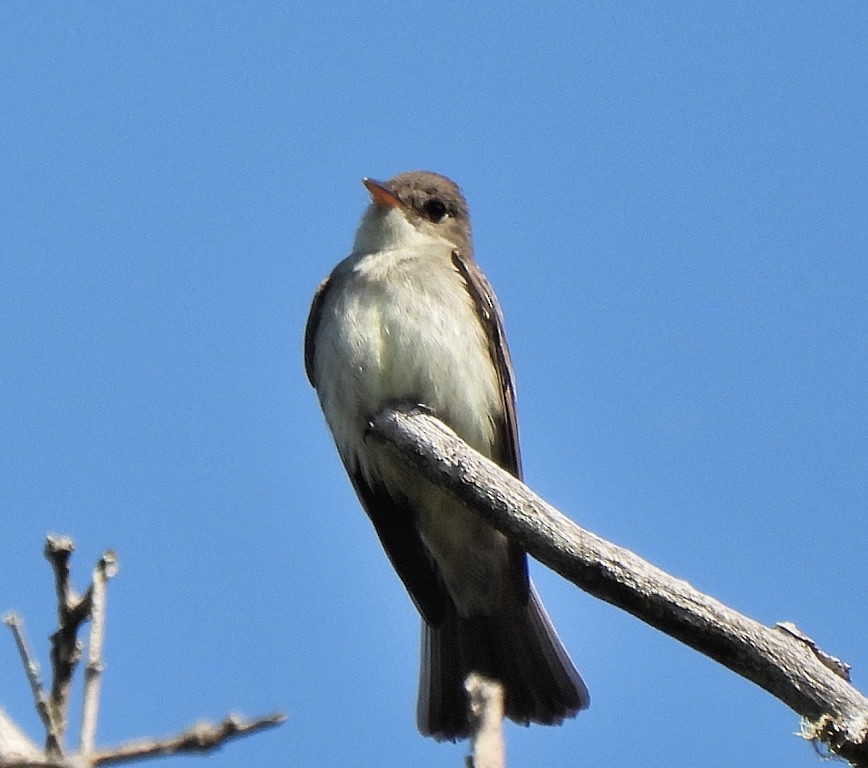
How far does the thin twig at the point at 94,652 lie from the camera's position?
7.29 ft

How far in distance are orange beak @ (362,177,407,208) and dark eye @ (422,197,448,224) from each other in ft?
0.79

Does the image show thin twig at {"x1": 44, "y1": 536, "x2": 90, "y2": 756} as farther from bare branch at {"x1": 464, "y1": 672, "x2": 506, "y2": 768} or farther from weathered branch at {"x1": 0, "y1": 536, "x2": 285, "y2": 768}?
bare branch at {"x1": 464, "y1": 672, "x2": 506, "y2": 768}

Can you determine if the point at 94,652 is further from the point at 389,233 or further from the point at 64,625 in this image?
the point at 389,233

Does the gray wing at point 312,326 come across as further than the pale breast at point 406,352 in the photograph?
Yes

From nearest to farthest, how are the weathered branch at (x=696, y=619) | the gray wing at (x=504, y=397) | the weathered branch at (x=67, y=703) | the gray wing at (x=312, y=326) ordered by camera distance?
the weathered branch at (x=67, y=703)
the weathered branch at (x=696, y=619)
the gray wing at (x=504, y=397)
the gray wing at (x=312, y=326)

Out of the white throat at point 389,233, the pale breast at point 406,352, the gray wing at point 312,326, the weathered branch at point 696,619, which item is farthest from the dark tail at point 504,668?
the weathered branch at point 696,619

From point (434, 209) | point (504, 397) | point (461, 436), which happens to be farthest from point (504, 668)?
point (434, 209)

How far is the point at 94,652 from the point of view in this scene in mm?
2371

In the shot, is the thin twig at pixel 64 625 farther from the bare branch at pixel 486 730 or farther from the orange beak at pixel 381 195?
the orange beak at pixel 381 195

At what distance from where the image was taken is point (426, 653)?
793 cm

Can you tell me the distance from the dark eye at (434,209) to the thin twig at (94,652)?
6696 millimetres

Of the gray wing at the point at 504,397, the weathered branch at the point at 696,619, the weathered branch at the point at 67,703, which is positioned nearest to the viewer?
the weathered branch at the point at 67,703

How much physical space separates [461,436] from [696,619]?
3.28 meters

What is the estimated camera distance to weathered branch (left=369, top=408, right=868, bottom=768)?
14.5 feet
